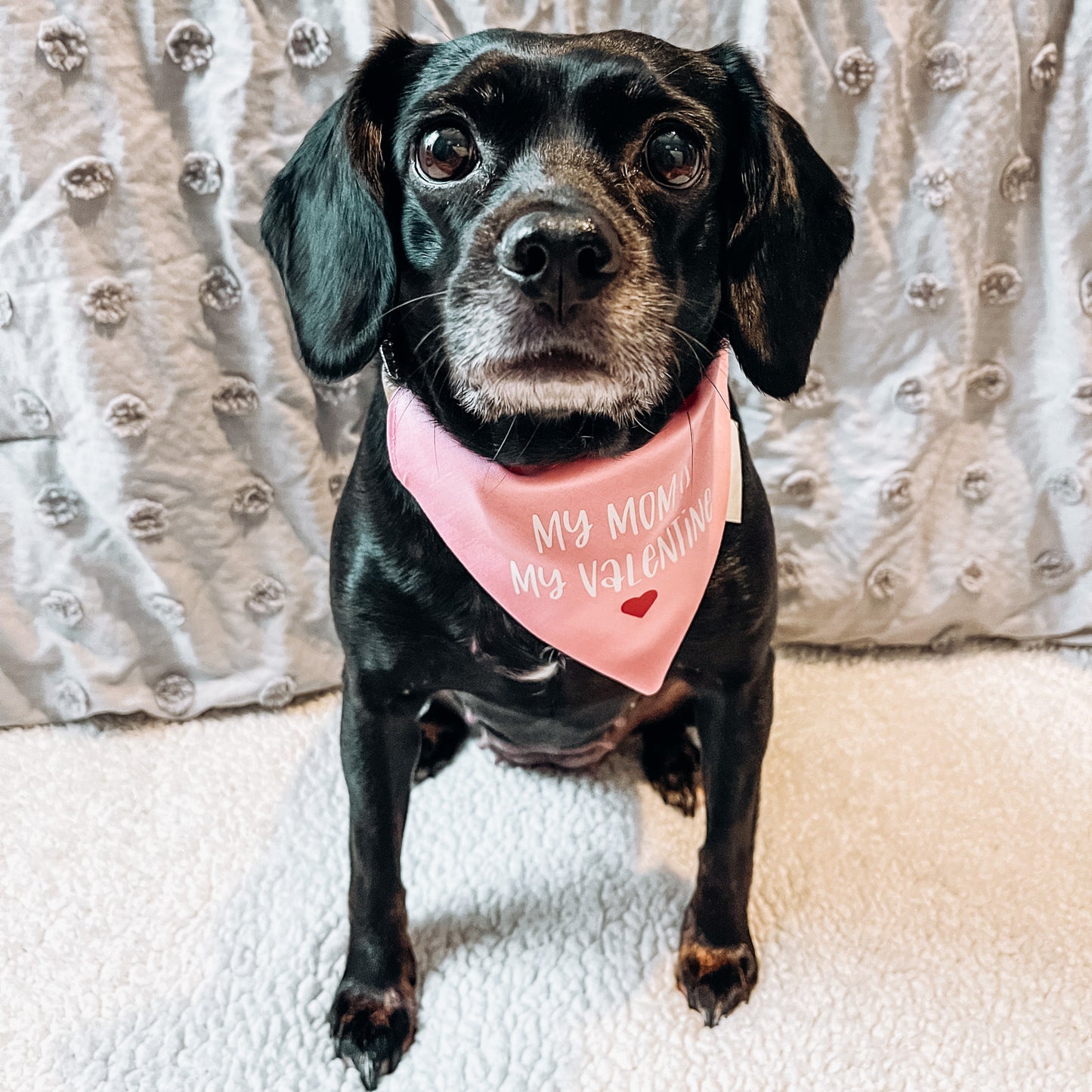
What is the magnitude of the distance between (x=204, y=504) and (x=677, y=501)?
0.67 m

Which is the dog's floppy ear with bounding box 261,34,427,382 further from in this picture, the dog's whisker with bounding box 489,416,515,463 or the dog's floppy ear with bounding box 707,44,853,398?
the dog's floppy ear with bounding box 707,44,853,398

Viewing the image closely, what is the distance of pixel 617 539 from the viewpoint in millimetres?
918

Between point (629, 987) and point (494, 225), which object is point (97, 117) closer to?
point (494, 225)

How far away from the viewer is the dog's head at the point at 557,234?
2.48ft

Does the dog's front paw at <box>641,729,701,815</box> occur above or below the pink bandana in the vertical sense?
below

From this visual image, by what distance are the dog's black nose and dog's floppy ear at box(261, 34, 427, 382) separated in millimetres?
160

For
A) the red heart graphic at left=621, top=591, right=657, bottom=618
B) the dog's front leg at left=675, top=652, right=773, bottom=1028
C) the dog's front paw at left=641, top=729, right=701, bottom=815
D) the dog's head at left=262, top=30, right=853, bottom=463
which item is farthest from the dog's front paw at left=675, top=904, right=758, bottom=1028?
the dog's head at left=262, top=30, right=853, bottom=463

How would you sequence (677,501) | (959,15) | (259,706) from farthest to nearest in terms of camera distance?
(259,706) < (959,15) < (677,501)

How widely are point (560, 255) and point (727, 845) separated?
0.62 metres

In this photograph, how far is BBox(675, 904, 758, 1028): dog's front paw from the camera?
987mm

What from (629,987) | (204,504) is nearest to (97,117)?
(204,504)

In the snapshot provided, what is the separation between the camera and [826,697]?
4.62 feet

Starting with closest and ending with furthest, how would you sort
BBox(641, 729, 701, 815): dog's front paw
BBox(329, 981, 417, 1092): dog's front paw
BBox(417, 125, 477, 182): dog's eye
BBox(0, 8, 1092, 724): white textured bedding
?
BBox(417, 125, 477, 182): dog's eye
BBox(329, 981, 417, 1092): dog's front paw
BBox(0, 8, 1092, 724): white textured bedding
BBox(641, 729, 701, 815): dog's front paw

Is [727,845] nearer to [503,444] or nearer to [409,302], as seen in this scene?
[503,444]
